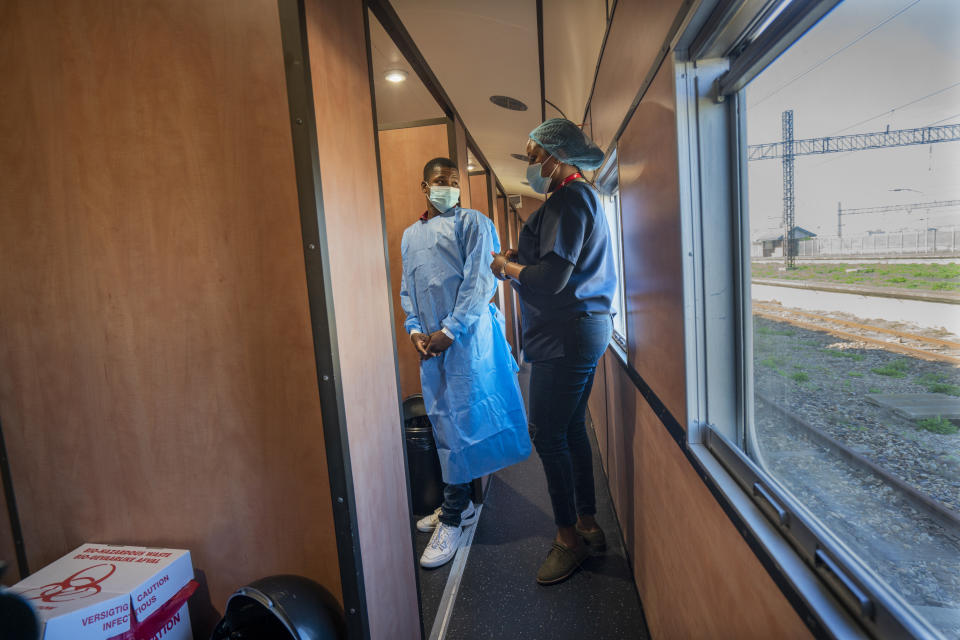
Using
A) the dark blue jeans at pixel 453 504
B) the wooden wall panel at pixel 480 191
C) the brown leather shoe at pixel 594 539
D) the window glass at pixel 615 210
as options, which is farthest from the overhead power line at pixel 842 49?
the wooden wall panel at pixel 480 191

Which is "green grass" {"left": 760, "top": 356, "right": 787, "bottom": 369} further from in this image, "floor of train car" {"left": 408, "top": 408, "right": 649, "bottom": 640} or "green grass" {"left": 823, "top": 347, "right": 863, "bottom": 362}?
"floor of train car" {"left": 408, "top": 408, "right": 649, "bottom": 640}

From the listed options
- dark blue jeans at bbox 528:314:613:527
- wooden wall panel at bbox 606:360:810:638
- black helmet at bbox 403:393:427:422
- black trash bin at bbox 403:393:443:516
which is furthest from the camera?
black helmet at bbox 403:393:427:422

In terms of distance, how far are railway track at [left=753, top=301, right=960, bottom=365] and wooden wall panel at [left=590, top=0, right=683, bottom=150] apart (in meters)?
0.61

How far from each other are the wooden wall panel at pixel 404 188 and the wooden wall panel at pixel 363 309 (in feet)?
4.17

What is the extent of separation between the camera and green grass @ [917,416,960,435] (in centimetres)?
42

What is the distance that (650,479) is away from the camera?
1.39 meters

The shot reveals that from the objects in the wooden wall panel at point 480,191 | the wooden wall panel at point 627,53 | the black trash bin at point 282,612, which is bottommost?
the black trash bin at point 282,612

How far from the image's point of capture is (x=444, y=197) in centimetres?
204

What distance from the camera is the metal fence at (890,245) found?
0.41 m

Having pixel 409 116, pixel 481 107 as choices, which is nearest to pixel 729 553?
pixel 481 107

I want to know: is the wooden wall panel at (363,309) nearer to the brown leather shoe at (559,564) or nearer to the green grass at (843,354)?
the brown leather shoe at (559,564)

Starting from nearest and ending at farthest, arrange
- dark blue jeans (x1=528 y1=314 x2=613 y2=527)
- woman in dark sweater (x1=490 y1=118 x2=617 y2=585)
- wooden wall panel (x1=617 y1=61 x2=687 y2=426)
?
wooden wall panel (x1=617 y1=61 x2=687 y2=426)
woman in dark sweater (x1=490 y1=118 x2=617 y2=585)
dark blue jeans (x1=528 y1=314 x2=613 y2=527)

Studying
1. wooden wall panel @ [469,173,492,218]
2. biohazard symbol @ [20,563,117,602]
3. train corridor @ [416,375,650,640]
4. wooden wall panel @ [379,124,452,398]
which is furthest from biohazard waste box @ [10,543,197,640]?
wooden wall panel @ [469,173,492,218]

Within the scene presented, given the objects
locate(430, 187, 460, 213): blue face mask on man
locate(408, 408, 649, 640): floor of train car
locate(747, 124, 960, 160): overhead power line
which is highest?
locate(430, 187, 460, 213): blue face mask on man
